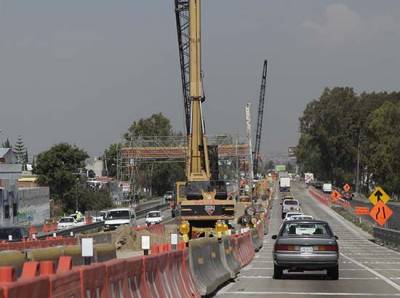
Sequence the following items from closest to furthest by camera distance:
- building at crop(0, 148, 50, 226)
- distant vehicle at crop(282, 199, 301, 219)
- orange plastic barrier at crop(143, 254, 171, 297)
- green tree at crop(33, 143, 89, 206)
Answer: orange plastic barrier at crop(143, 254, 171, 297), building at crop(0, 148, 50, 226), distant vehicle at crop(282, 199, 301, 219), green tree at crop(33, 143, 89, 206)

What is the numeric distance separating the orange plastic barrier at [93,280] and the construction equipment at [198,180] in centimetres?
1743

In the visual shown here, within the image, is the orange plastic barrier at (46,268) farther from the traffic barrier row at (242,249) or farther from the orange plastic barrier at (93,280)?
the traffic barrier row at (242,249)

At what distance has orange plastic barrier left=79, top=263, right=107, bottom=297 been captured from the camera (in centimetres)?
820

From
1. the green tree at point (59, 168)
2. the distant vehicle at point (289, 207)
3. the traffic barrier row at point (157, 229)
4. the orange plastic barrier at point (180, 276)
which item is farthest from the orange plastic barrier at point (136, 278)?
the green tree at point (59, 168)

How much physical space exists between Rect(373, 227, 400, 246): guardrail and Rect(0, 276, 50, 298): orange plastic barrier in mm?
38989

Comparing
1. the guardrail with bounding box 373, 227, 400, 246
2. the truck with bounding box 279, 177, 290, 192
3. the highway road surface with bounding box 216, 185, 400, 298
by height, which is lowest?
the guardrail with bounding box 373, 227, 400, 246

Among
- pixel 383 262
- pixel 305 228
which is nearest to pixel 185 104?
pixel 383 262

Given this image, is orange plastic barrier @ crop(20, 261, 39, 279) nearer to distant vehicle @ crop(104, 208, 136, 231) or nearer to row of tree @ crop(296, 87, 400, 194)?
distant vehicle @ crop(104, 208, 136, 231)

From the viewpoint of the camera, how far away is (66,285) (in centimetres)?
745

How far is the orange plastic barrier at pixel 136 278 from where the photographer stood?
425 inches

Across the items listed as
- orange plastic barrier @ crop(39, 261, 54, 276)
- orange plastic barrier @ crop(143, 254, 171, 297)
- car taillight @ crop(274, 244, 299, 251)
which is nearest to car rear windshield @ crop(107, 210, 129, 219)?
car taillight @ crop(274, 244, 299, 251)

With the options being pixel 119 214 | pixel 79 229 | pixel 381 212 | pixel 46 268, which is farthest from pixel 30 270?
pixel 119 214

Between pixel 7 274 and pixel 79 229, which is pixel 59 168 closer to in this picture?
pixel 79 229

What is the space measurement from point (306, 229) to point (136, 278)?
1277 centimetres
